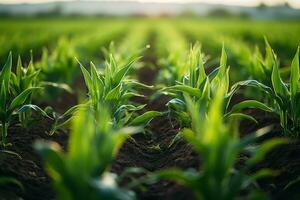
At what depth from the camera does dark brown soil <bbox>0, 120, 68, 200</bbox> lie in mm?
3260

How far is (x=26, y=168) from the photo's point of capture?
3654 millimetres

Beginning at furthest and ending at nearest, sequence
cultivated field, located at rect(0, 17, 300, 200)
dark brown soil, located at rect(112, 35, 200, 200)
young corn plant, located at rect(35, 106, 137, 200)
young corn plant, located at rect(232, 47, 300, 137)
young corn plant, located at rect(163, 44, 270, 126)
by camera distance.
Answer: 1. young corn plant, located at rect(232, 47, 300, 137)
2. young corn plant, located at rect(163, 44, 270, 126)
3. dark brown soil, located at rect(112, 35, 200, 200)
4. cultivated field, located at rect(0, 17, 300, 200)
5. young corn plant, located at rect(35, 106, 137, 200)

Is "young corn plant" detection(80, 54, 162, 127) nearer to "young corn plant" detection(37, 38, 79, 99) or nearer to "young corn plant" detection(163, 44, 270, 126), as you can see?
"young corn plant" detection(163, 44, 270, 126)

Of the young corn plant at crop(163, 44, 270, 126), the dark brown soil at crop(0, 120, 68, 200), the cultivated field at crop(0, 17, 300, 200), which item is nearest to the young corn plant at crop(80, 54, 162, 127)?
the cultivated field at crop(0, 17, 300, 200)

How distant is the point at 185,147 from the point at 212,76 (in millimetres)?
666

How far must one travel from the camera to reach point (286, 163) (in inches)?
137

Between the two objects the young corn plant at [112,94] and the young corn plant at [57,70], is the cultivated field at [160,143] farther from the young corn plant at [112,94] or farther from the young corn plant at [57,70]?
the young corn plant at [57,70]

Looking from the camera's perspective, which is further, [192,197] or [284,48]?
[284,48]

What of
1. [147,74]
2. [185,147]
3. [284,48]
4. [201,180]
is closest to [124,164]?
[185,147]

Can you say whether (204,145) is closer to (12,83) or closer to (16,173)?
(16,173)

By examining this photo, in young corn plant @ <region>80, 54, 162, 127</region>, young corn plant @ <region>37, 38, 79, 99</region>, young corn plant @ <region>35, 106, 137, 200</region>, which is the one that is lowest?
young corn plant @ <region>35, 106, 137, 200</region>

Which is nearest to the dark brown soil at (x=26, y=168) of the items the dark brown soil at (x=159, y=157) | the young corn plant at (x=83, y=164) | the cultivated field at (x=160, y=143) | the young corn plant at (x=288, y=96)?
the cultivated field at (x=160, y=143)

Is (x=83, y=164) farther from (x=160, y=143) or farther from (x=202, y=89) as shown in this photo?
(x=160, y=143)

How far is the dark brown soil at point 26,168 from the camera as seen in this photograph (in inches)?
128
